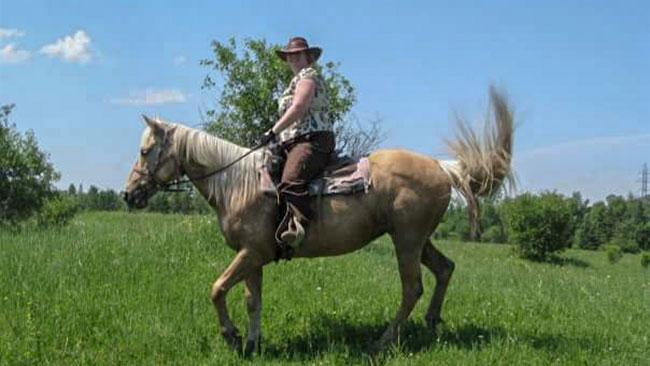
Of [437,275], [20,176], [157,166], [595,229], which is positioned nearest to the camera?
[157,166]

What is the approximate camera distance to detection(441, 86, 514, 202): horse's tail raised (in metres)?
6.62

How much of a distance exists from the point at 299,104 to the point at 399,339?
262cm

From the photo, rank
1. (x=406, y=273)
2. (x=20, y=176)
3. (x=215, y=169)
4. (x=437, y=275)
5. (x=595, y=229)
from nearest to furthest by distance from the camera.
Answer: (x=215, y=169) < (x=406, y=273) < (x=437, y=275) < (x=20, y=176) < (x=595, y=229)

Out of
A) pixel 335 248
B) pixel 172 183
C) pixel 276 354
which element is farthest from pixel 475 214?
pixel 172 183

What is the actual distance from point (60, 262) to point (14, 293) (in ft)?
3.89

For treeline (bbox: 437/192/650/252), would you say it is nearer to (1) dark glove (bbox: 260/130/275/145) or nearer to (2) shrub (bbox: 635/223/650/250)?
(2) shrub (bbox: 635/223/650/250)

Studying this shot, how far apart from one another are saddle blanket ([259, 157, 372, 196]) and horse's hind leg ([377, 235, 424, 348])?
699 millimetres

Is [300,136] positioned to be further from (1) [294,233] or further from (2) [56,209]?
(2) [56,209]

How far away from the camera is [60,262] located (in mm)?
8227

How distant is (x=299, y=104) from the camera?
5859mm

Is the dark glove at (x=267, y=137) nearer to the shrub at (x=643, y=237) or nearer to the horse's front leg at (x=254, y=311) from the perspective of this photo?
the horse's front leg at (x=254, y=311)

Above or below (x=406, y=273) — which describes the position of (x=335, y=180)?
above

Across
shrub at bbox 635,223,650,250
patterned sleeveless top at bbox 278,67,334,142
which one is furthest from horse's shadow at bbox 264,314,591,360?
shrub at bbox 635,223,650,250

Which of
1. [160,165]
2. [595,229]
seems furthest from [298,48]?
[595,229]
